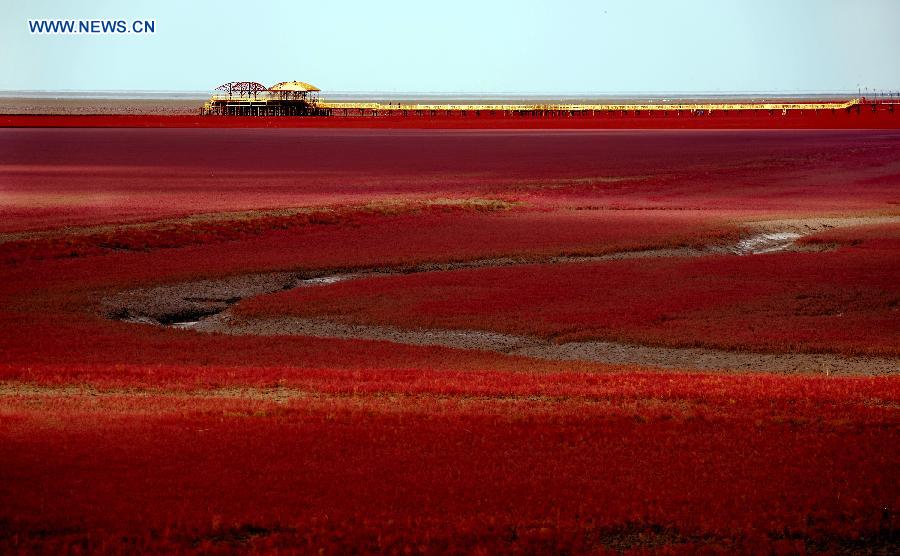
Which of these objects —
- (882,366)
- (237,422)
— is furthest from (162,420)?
(882,366)

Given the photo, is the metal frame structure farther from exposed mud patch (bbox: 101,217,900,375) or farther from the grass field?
exposed mud patch (bbox: 101,217,900,375)

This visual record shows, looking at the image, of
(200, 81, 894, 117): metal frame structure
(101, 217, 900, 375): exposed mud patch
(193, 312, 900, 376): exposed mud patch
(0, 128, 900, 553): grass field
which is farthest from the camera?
(200, 81, 894, 117): metal frame structure

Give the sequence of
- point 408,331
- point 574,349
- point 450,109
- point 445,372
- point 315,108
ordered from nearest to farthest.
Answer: point 445,372, point 574,349, point 408,331, point 315,108, point 450,109

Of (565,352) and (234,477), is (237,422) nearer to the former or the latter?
(234,477)

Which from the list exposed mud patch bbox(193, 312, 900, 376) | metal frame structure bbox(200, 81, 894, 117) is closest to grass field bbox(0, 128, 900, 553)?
exposed mud patch bbox(193, 312, 900, 376)

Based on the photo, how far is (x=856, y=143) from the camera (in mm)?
89312

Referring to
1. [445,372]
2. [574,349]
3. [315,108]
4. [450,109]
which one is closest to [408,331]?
[574,349]

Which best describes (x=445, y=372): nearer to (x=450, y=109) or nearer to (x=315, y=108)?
(x=315, y=108)

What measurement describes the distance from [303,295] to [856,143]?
71115mm

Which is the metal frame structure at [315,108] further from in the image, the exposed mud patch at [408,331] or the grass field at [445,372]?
the exposed mud patch at [408,331]

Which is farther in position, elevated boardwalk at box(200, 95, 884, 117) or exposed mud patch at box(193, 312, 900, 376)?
elevated boardwalk at box(200, 95, 884, 117)

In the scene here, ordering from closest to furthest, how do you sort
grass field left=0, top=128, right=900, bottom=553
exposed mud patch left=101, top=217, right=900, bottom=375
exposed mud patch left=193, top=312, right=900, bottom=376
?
grass field left=0, top=128, right=900, bottom=553, exposed mud patch left=193, top=312, right=900, bottom=376, exposed mud patch left=101, top=217, right=900, bottom=375

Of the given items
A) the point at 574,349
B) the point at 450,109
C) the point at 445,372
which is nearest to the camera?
A: the point at 445,372

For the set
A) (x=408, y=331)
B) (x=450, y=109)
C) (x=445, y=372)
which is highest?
(x=445, y=372)
